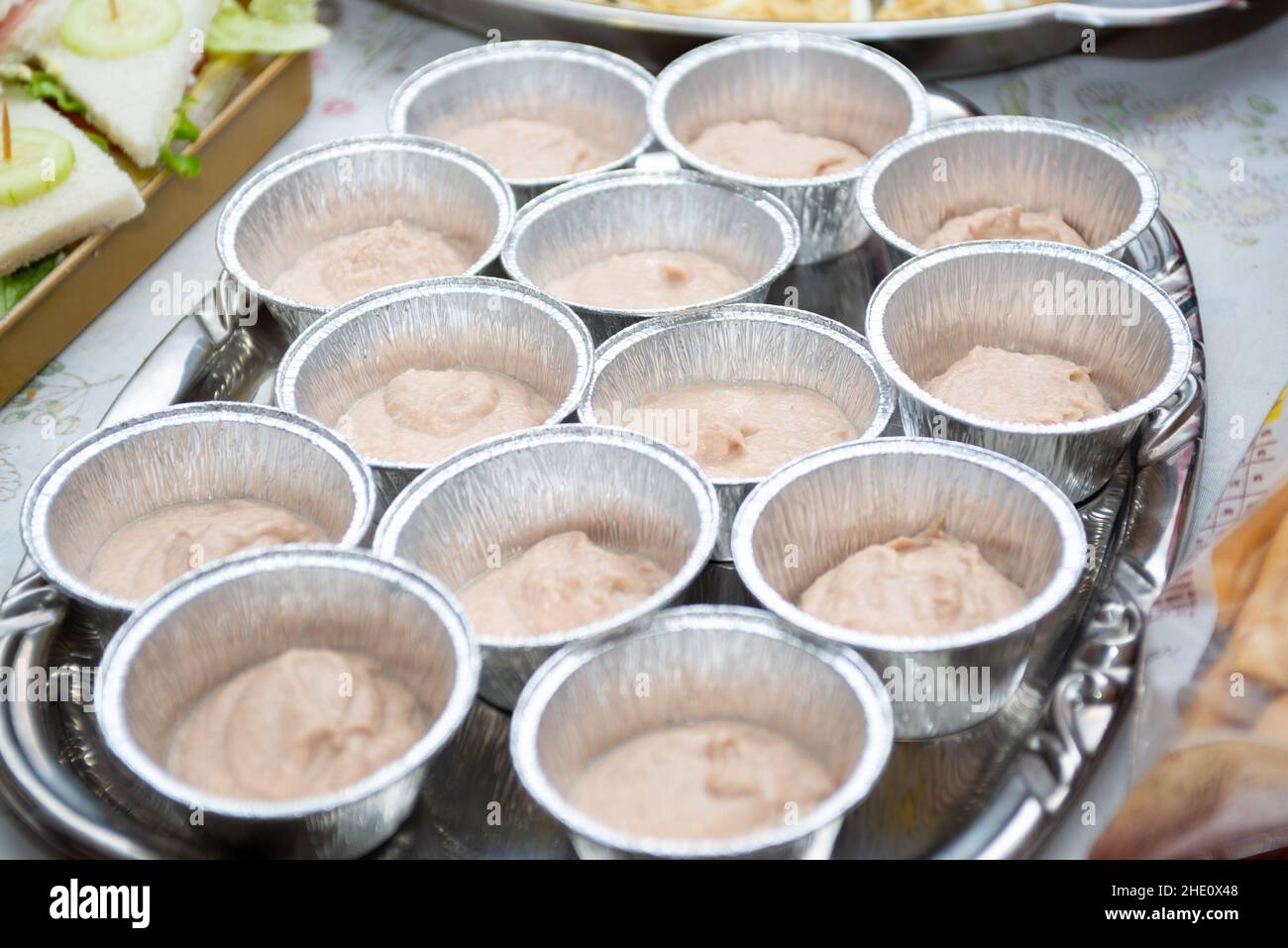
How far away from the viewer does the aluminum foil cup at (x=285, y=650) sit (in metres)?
1.80

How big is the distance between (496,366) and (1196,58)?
237 centimetres

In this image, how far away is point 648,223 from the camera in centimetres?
310

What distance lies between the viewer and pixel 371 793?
5.84 ft

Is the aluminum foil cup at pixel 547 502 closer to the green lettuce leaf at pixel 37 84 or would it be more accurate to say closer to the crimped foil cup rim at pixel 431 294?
the crimped foil cup rim at pixel 431 294

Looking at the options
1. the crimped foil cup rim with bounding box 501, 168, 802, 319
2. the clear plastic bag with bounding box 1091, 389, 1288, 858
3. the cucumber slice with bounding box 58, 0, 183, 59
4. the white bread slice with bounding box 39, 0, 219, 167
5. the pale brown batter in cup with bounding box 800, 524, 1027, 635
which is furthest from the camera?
the cucumber slice with bounding box 58, 0, 183, 59

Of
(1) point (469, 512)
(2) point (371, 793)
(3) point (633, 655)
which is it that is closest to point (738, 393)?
(1) point (469, 512)

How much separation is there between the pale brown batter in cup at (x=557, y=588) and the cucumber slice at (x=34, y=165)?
1428 millimetres

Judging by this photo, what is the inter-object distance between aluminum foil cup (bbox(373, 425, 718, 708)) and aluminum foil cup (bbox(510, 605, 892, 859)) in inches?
9.0

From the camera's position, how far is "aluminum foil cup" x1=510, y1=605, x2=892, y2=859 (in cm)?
187

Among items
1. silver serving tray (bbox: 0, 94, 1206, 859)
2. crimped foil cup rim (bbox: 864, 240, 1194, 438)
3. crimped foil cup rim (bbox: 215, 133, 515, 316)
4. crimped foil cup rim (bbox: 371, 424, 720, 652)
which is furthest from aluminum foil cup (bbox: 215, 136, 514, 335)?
silver serving tray (bbox: 0, 94, 1206, 859)

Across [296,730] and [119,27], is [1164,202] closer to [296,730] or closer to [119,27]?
[296,730]

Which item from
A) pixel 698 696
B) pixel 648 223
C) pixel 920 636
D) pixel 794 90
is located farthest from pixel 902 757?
pixel 794 90

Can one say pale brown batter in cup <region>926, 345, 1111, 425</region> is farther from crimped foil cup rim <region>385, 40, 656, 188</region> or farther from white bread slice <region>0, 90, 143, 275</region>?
white bread slice <region>0, 90, 143, 275</region>
